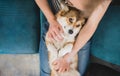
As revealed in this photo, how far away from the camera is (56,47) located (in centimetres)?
102

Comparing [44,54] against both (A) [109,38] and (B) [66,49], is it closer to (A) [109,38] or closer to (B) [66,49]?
(B) [66,49]

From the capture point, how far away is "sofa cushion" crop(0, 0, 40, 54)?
108 cm

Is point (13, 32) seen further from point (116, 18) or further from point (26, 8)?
point (116, 18)

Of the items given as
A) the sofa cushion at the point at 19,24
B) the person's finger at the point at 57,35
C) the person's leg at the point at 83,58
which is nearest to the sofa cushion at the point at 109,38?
the person's leg at the point at 83,58

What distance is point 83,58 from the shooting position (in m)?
1.04

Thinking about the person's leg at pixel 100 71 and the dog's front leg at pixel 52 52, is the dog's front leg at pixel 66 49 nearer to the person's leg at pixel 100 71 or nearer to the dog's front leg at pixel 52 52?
the dog's front leg at pixel 52 52

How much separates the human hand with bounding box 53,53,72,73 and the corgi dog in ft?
0.04

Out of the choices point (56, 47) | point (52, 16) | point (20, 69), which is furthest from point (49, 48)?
point (20, 69)

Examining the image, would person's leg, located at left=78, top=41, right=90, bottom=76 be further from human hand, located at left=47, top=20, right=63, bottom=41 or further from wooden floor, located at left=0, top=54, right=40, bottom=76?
wooden floor, located at left=0, top=54, right=40, bottom=76

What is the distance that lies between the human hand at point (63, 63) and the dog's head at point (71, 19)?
129 mm

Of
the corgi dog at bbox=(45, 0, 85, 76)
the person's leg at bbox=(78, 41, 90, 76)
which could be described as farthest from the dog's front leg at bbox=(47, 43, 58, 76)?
the person's leg at bbox=(78, 41, 90, 76)

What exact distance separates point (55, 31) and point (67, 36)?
0.05 meters

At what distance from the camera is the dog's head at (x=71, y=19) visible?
95cm

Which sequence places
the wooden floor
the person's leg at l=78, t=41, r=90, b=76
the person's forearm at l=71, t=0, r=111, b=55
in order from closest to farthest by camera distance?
1. the person's forearm at l=71, t=0, r=111, b=55
2. the person's leg at l=78, t=41, r=90, b=76
3. the wooden floor
